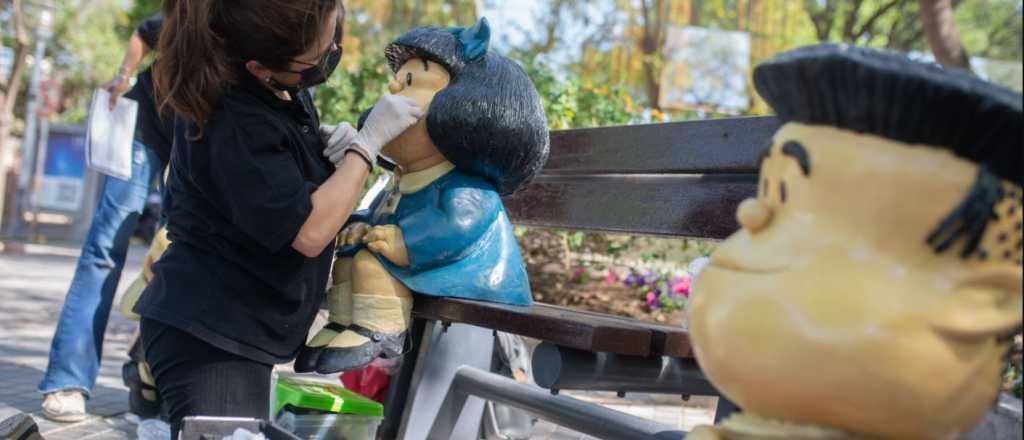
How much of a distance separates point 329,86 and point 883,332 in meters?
5.35

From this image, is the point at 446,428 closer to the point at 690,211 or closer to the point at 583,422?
the point at 583,422

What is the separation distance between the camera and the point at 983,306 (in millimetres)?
1148

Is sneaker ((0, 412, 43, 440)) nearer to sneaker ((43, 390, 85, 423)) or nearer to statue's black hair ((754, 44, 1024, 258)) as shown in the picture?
sneaker ((43, 390, 85, 423))

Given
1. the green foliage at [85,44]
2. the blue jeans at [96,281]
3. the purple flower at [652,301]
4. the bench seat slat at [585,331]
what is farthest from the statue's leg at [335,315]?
the green foliage at [85,44]

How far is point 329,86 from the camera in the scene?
6.15 m

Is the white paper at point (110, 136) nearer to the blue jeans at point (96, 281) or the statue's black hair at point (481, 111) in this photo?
the blue jeans at point (96, 281)

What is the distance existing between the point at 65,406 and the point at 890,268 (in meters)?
3.61

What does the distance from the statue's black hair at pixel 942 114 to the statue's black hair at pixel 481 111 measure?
1183mm

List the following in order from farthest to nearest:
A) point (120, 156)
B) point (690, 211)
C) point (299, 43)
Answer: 1. point (120, 156)
2. point (690, 211)
3. point (299, 43)

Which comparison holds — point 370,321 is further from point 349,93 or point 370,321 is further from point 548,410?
point 349,93

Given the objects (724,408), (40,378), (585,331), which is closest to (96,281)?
(40,378)

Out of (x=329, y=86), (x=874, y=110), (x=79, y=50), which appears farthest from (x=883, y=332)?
(x=79, y=50)

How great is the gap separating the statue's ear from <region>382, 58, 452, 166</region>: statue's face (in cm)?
144

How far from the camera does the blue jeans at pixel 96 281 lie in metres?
3.97
